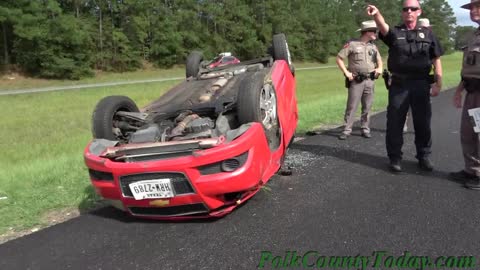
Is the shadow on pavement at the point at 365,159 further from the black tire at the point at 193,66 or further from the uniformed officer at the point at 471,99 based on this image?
the black tire at the point at 193,66

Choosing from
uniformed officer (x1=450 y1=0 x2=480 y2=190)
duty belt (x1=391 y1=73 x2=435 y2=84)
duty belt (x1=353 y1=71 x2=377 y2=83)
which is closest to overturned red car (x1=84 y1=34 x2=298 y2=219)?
duty belt (x1=391 y1=73 x2=435 y2=84)

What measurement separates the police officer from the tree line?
3619 centimetres

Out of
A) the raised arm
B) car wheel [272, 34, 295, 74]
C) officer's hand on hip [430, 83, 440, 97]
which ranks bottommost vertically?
officer's hand on hip [430, 83, 440, 97]

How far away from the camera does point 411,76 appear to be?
4.54 meters

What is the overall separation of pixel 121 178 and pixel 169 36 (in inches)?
1760

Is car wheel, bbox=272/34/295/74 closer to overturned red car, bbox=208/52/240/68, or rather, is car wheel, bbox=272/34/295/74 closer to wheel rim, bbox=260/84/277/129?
overturned red car, bbox=208/52/240/68

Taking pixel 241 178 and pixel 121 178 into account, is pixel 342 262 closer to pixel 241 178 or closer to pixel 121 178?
pixel 241 178

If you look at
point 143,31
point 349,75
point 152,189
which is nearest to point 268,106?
point 152,189

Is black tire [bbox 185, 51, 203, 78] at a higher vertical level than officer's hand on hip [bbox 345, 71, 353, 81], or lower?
higher

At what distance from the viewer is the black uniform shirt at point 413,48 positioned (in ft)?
14.5

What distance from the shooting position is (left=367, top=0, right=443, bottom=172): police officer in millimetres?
4422

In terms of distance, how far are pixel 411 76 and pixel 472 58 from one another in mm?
661

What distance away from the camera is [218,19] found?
53.0m

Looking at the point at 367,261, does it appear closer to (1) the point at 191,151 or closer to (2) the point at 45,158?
(1) the point at 191,151
